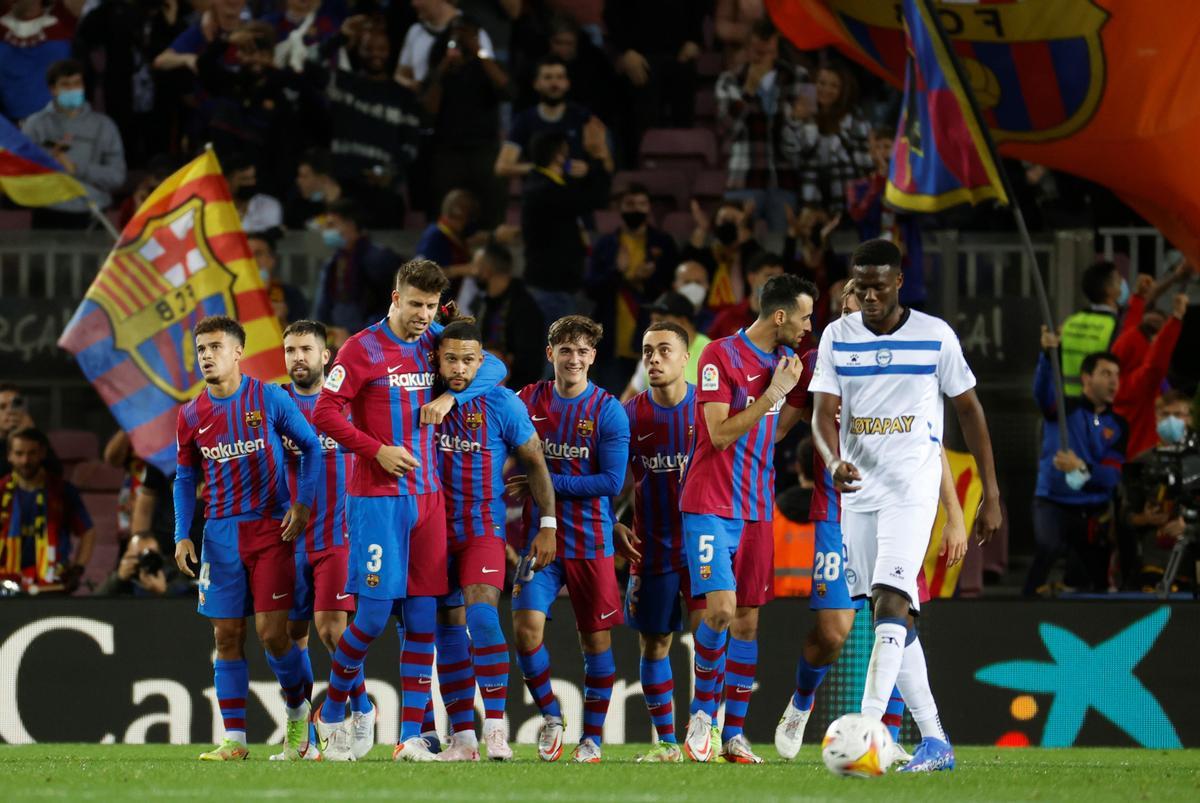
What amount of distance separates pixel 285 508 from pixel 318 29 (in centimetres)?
913

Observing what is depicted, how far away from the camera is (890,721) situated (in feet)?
30.8

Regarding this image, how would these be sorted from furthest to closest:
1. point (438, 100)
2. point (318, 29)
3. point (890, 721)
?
1. point (318, 29)
2. point (438, 100)
3. point (890, 721)

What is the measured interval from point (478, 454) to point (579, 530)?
60 centimetres

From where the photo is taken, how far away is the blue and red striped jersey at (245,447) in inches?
382

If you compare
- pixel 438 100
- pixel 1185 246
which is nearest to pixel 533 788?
pixel 1185 246

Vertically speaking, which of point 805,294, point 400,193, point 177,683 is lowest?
point 177,683

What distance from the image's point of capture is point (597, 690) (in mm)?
9695

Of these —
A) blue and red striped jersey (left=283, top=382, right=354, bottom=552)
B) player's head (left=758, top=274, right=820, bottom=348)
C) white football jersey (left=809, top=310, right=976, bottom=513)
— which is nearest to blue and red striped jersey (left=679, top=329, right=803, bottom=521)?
player's head (left=758, top=274, right=820, bottom=348)

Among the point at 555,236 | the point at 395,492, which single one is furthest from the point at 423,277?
the point at 555,236

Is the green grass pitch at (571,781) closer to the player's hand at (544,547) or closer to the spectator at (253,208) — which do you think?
the player's hand at (544,547)

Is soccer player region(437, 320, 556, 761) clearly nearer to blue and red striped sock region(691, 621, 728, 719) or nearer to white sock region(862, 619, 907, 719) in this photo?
blue and red striped sock region(691, 621, 728, 719)

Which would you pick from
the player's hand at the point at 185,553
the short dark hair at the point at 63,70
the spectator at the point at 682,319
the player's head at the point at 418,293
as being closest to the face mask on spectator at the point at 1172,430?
the spectator at the point at 682,319

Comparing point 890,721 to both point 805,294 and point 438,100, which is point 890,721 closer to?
point 805,294

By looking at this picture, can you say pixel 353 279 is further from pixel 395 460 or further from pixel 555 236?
pixel 395 460
